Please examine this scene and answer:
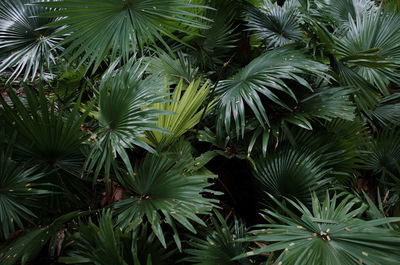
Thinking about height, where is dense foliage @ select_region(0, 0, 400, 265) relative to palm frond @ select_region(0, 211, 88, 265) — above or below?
above

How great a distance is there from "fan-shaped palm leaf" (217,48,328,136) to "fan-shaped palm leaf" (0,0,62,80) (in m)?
0.73

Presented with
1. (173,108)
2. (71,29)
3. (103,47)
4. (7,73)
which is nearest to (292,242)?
(173,108)

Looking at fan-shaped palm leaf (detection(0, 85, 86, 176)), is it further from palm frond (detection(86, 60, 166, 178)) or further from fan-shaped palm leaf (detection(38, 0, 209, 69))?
fan-shaped palm leaf (detection(38, 0, 209, 69))

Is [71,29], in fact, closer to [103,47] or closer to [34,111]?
[103,47]

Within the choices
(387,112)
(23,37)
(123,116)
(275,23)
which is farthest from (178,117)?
(387,112)

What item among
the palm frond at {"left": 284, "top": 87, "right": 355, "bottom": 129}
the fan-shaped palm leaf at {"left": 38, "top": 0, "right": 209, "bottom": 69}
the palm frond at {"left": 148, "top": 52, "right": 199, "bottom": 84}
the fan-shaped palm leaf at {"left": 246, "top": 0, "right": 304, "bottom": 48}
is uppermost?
the fan-shaped palm leaf at {"left": 246, "top": 0, "right": 304, "bottom": 48}

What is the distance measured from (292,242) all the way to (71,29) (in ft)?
3.15

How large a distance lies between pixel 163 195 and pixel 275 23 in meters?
1.34

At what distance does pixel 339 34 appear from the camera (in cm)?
202

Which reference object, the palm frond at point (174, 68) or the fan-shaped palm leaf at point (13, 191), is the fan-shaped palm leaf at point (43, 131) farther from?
the palm frond at point (174, 68)

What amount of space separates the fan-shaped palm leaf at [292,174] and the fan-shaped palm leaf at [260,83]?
0.61 feet

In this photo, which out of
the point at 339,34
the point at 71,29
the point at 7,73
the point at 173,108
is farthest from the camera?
the point at 339,34

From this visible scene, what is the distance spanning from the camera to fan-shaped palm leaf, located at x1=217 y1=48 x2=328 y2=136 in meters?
1.52

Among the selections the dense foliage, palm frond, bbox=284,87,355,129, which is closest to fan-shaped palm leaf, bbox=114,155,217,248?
the dense foliage
